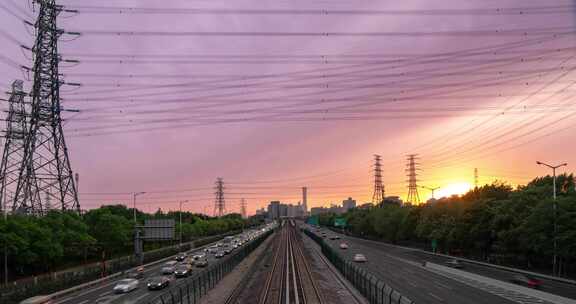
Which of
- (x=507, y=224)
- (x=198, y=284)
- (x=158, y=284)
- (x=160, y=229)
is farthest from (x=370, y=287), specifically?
(x=507, y=224)

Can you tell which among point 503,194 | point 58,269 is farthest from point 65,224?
point 503,194

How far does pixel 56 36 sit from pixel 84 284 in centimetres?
3987

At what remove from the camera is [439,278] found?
2394 inches

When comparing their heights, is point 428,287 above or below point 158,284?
below

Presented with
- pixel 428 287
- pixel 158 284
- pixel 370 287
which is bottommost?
pixel 428 287

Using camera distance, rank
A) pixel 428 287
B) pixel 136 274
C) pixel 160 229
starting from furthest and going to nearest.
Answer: pixel 160 229
pixel 136 274
pixel 428 287

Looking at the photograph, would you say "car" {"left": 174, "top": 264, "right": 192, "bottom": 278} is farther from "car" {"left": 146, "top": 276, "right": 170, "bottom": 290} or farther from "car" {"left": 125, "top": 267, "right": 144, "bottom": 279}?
"car" {"left": 146, "top": 276, "right": 170, "bottom": 290}

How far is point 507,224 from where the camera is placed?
7694cm

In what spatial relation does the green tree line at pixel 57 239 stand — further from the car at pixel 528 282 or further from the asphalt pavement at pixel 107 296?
the car at pixel 528 282

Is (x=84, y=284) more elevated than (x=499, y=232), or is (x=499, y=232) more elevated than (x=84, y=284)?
(x=499, y=232)

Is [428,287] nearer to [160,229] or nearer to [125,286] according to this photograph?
[125,286]

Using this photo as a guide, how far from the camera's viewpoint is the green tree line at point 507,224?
62.2 metres

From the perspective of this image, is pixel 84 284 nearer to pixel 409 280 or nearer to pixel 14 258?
pixel 14 258

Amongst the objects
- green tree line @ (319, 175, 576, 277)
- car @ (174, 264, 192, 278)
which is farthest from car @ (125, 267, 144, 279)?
green tree line @ (319, 175, 576, 277)
